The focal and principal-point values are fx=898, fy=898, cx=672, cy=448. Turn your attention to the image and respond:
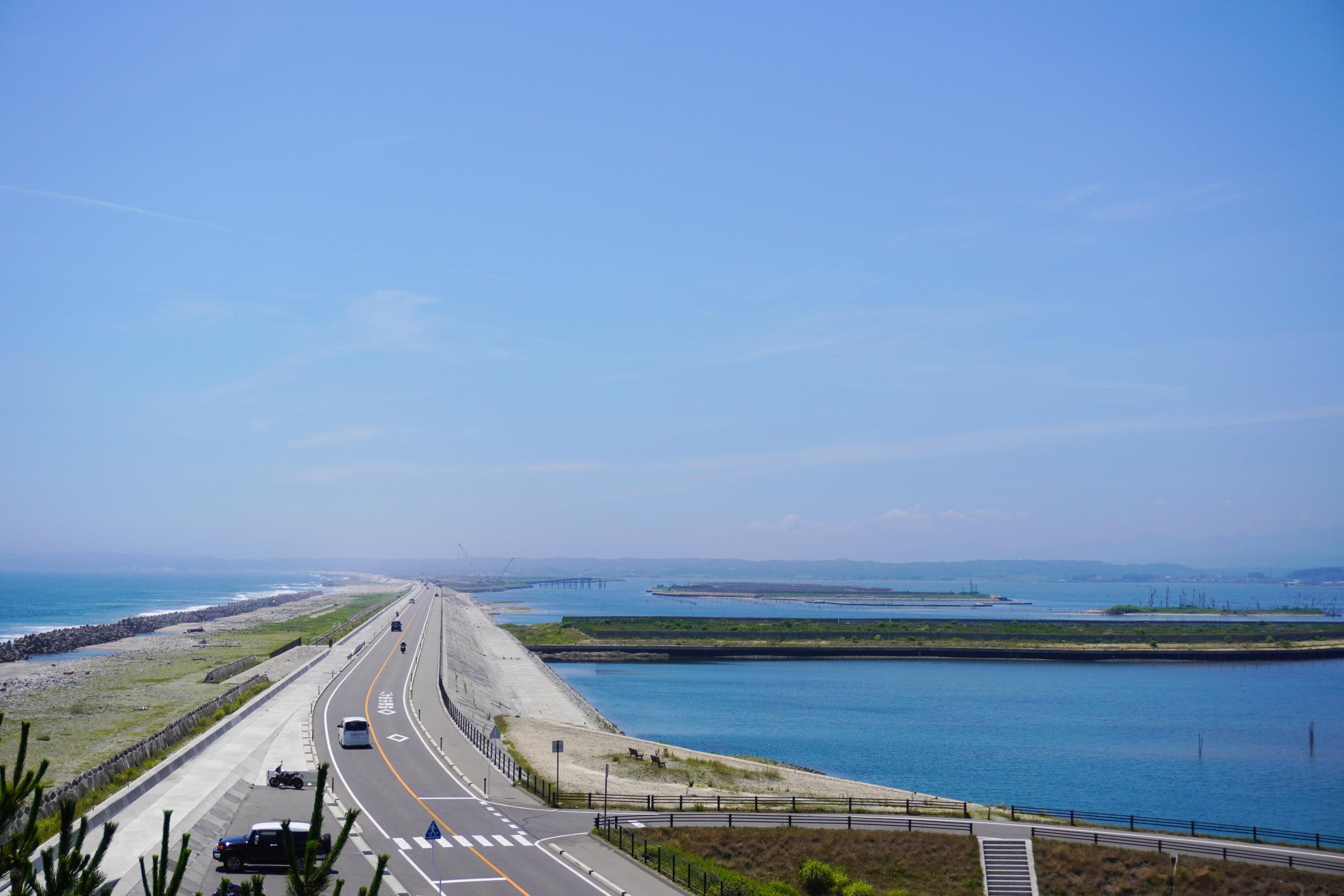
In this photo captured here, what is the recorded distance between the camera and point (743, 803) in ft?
118

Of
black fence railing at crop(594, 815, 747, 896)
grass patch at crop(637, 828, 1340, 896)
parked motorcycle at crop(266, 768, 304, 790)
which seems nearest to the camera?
black fence railing at crop(594, 815, 747, 896)

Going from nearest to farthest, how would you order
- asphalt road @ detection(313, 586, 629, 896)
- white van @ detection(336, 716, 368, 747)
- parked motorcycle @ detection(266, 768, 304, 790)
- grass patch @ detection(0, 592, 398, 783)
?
asphalt road @ detection(313, 586, 629, 896), parked motorcycle @ detection(266, 768, 304, 790), white van @ detection(336, 716, 368, 747), grass patch @ detection(0, 592, 398, 783)

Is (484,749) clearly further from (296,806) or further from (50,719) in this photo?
(50,719)

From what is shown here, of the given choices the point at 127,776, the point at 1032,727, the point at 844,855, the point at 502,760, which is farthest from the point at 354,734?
the point at 1032,727

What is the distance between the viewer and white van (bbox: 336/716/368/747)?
1596 inches

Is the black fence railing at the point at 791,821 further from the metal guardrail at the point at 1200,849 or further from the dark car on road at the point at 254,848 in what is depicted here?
the dark car on road at the point at 254,848

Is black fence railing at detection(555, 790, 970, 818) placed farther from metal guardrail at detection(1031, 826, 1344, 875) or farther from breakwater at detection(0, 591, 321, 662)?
breakwater at detection(0, 591, 321, 662)

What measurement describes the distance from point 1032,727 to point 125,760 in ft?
203

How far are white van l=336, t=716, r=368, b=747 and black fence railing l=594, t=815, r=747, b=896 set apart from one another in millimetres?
14855

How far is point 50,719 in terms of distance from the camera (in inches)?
2307

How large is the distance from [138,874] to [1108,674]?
111 metres

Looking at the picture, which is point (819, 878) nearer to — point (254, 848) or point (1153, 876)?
point (1153, 876)

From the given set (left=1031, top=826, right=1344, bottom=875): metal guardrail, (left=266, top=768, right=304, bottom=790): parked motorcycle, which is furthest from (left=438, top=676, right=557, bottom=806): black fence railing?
(left=1031, top=826, right=1344, bottom=875): metal guardrail

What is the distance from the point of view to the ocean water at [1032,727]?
165 feet
